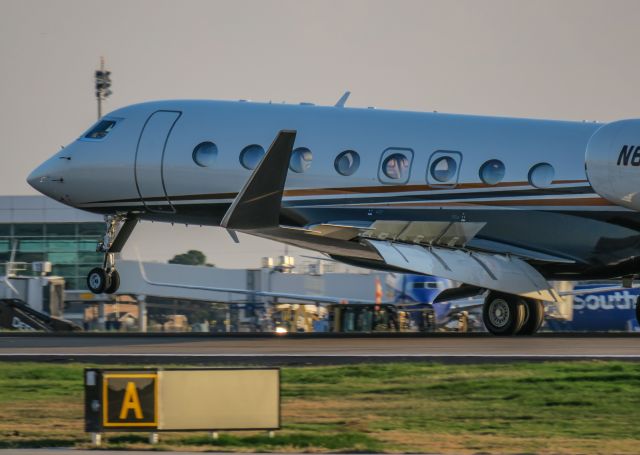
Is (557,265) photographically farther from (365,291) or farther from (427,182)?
(365,291)

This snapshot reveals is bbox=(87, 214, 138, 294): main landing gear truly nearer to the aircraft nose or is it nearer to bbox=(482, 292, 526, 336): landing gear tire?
the aircraft nose

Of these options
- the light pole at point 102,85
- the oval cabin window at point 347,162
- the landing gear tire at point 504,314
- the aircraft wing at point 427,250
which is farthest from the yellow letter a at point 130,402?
the light pole at point 102,85

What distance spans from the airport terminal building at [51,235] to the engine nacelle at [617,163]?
2606 inches

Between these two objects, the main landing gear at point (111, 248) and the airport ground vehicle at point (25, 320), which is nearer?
the main landing gear at point (111, 248)

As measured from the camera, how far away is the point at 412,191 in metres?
28.6

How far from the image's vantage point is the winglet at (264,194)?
25188mm

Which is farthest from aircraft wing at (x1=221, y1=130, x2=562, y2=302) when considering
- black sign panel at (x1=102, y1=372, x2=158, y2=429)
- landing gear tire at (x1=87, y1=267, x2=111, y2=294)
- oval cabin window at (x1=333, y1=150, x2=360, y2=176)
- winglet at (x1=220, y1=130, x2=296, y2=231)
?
black sign panel at (x1=102, y1=372, x2=158, y2=429)

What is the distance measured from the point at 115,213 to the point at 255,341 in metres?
5.81

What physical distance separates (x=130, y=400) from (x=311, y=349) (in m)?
10.6

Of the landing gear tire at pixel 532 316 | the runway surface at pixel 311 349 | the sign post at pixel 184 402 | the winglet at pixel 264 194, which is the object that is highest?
the winglet at pixel 264 194

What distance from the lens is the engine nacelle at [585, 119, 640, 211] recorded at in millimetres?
23938

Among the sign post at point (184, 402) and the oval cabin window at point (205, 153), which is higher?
the oval cabin window at point (205, 153)

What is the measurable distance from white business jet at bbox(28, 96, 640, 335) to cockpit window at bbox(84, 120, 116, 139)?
4.32 ft

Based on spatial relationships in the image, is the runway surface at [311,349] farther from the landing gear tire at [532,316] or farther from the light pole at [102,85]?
the light pole at [102,85]
